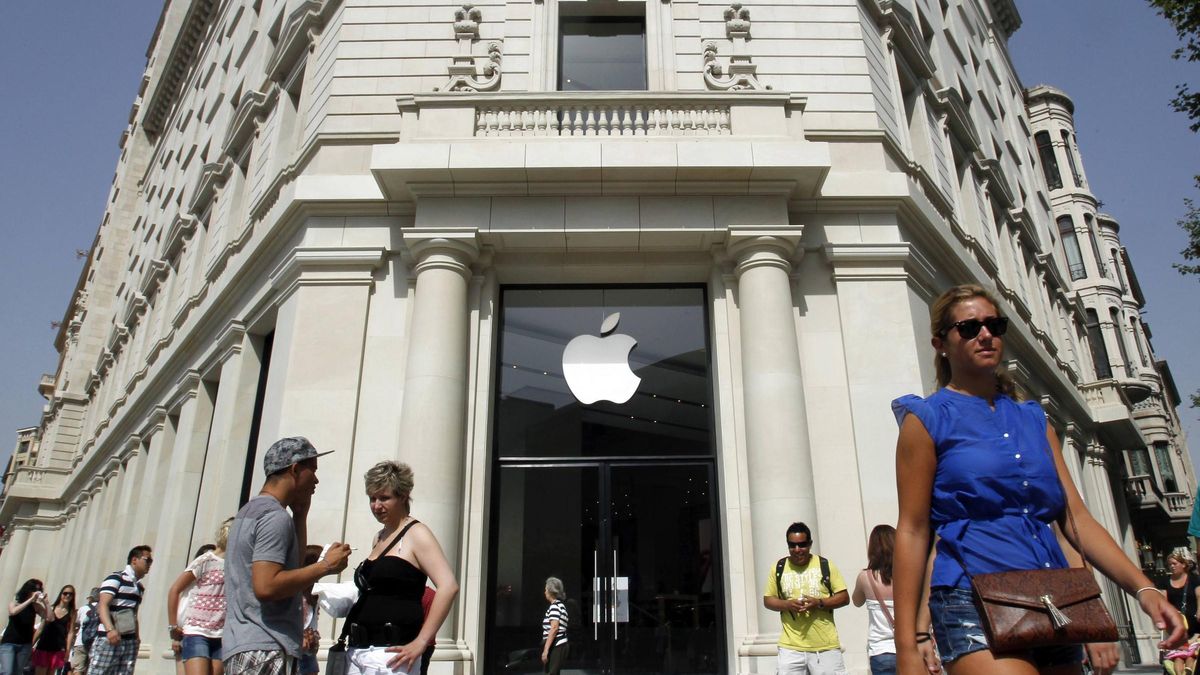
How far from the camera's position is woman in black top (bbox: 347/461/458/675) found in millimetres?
3924

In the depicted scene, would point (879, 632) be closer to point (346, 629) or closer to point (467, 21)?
point (346, 629)

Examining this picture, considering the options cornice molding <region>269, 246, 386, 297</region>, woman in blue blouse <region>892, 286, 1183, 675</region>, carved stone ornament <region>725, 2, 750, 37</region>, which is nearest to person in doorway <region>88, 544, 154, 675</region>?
cornice molding <region>269, 246, 386, 297</region>

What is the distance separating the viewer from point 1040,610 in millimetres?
2328

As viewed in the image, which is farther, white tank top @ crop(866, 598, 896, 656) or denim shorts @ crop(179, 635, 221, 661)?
white tank top @ crop(866, 598, 896, 656)

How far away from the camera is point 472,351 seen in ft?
36.7

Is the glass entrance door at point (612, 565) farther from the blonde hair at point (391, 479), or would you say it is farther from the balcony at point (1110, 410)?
the balcony at point (1110, 410)

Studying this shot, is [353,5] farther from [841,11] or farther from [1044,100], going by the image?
[1044,100]

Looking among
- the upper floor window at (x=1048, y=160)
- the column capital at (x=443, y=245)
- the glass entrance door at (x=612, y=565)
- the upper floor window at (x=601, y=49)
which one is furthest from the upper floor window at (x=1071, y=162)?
the column capital at (x=443, y=245)

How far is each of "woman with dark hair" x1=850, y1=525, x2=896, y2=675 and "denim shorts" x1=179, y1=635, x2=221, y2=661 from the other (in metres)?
4.89

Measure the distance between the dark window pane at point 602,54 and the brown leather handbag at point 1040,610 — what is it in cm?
1215

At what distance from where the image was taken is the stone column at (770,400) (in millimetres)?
9570

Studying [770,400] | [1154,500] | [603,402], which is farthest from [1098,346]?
[603,402]

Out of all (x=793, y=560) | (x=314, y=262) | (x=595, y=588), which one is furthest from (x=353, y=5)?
(x=793, y=560)

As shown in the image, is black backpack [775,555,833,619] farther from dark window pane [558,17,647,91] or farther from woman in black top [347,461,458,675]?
dark window pane [558,17,647,91]
